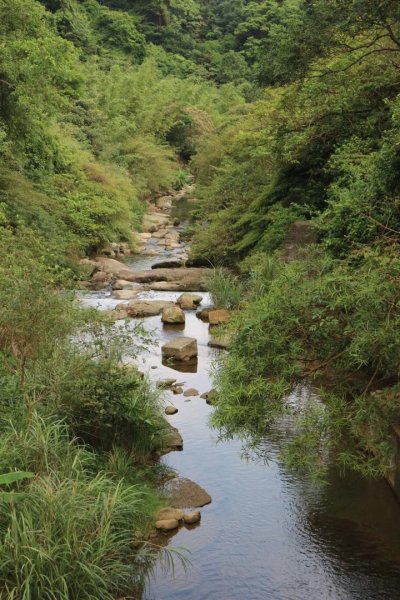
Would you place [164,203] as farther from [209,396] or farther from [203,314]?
[209,396]

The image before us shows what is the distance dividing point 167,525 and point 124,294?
10.5m

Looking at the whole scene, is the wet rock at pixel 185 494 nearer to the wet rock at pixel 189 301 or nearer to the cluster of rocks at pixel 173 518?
the cluster of rocks at pixel 173 518

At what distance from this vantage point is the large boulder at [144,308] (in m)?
15.4

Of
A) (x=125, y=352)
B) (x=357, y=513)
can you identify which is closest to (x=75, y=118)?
(x=125, y=352)

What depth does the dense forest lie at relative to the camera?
5.91 meters

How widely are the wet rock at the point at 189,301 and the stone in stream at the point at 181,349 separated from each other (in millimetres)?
3055

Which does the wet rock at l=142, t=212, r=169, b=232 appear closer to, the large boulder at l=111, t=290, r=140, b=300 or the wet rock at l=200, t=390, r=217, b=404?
the large boulder at l=111, t=290, r=140, b=300

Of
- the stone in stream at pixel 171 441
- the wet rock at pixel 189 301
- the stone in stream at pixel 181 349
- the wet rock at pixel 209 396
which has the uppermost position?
the stone in stream at pixel 171 441

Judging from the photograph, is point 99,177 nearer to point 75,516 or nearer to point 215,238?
point 215,238

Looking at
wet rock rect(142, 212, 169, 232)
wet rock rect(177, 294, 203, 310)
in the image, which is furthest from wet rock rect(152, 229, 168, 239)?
wet rock rect(177, 294, 203, 310)

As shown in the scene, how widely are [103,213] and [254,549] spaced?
15574 millimetres

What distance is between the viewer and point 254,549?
6.90 metres

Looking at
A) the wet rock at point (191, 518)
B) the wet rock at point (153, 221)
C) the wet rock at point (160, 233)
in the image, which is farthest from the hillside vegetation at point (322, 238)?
the wet rock at point (153, 221)

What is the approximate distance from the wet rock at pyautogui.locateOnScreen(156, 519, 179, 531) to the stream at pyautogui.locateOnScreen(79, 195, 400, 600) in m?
0.11
